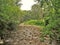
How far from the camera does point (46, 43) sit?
10867 mm

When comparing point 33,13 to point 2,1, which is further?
point 33,13

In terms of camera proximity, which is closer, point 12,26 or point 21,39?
point 21,39

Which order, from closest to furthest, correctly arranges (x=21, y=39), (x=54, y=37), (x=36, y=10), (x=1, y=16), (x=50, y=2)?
(x=50, y=2) → (x=54, y=37) → (x=1, y=16) → (x=21, y=39) → (x=36, y=10)

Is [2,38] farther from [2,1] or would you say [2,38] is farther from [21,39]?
[2,1]

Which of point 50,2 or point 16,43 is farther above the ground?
point 50,2

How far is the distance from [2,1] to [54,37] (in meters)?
4.07

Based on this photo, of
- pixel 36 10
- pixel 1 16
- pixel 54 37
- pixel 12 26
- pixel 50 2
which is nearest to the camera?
pixel 50 2

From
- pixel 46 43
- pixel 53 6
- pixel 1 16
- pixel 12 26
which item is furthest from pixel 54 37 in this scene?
pixel 12 26

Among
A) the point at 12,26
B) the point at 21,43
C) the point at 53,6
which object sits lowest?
the point at 21,43

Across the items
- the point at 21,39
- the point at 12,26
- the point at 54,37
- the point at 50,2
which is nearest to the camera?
the point at 50,2

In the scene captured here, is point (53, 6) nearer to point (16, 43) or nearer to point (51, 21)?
point (51, 21)

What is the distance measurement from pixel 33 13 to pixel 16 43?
1636cm

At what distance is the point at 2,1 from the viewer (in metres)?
10.9

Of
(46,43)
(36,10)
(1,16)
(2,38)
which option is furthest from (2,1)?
(36,10)
